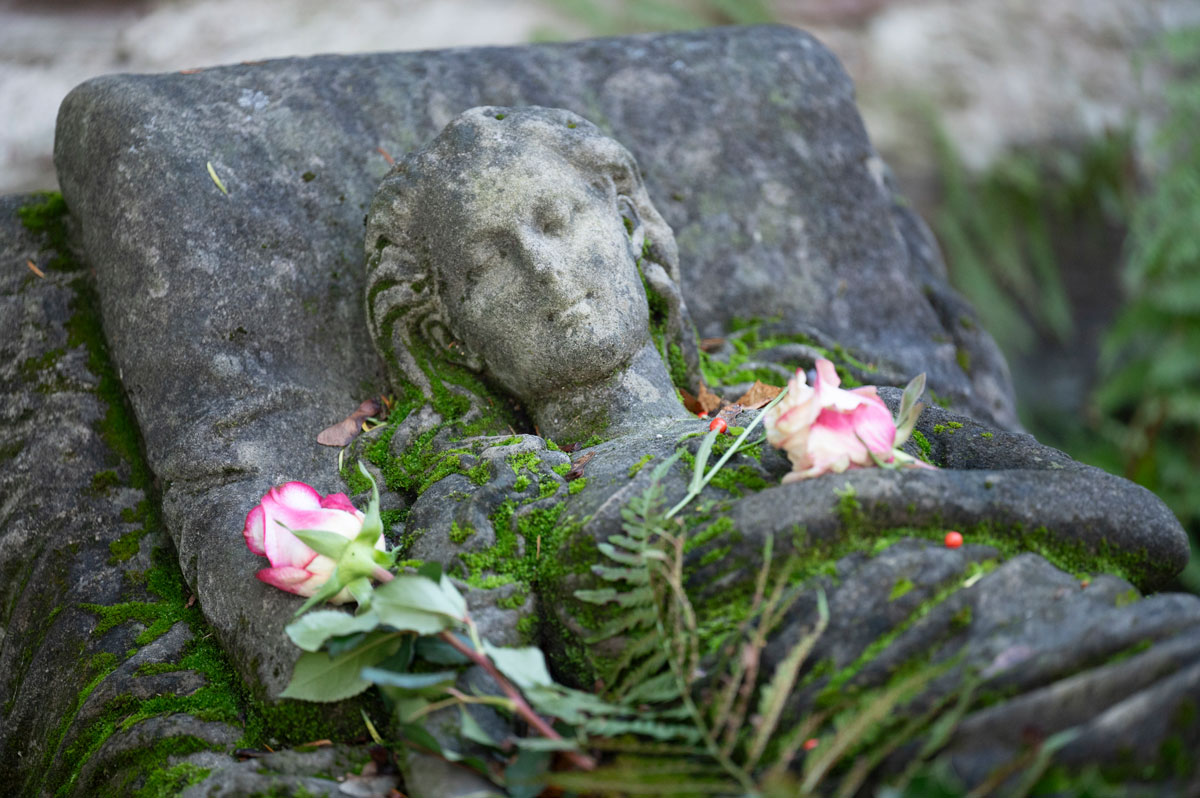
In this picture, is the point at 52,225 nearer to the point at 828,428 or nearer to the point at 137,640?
the point at 137,640

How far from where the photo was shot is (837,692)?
4.90ft

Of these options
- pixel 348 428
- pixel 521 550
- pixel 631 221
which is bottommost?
pixel 348 428

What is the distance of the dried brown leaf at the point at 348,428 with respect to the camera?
2.56 metres

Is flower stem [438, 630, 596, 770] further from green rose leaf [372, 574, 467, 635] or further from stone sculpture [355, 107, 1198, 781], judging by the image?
stone sculpture [355, 107, 1198, 781]

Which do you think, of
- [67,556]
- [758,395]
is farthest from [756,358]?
[67,556]

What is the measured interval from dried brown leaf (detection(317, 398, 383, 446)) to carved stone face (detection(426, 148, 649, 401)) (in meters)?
0.47

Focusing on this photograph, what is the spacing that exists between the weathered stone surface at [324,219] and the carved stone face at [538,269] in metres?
→ 0.58

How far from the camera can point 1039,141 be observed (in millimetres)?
6785

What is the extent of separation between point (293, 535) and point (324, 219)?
1.27 m

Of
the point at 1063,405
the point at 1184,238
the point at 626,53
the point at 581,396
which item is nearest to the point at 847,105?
the point at 626,53

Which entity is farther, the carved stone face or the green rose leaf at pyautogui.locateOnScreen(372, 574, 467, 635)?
the carved stone face

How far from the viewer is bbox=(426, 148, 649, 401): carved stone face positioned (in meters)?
2.28

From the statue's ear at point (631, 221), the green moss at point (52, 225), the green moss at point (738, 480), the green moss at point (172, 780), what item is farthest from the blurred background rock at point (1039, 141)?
the green moss at point (172, 780)

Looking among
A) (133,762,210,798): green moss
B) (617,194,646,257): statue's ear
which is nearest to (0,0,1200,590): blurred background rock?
(617,194,646,257): statue's ear
